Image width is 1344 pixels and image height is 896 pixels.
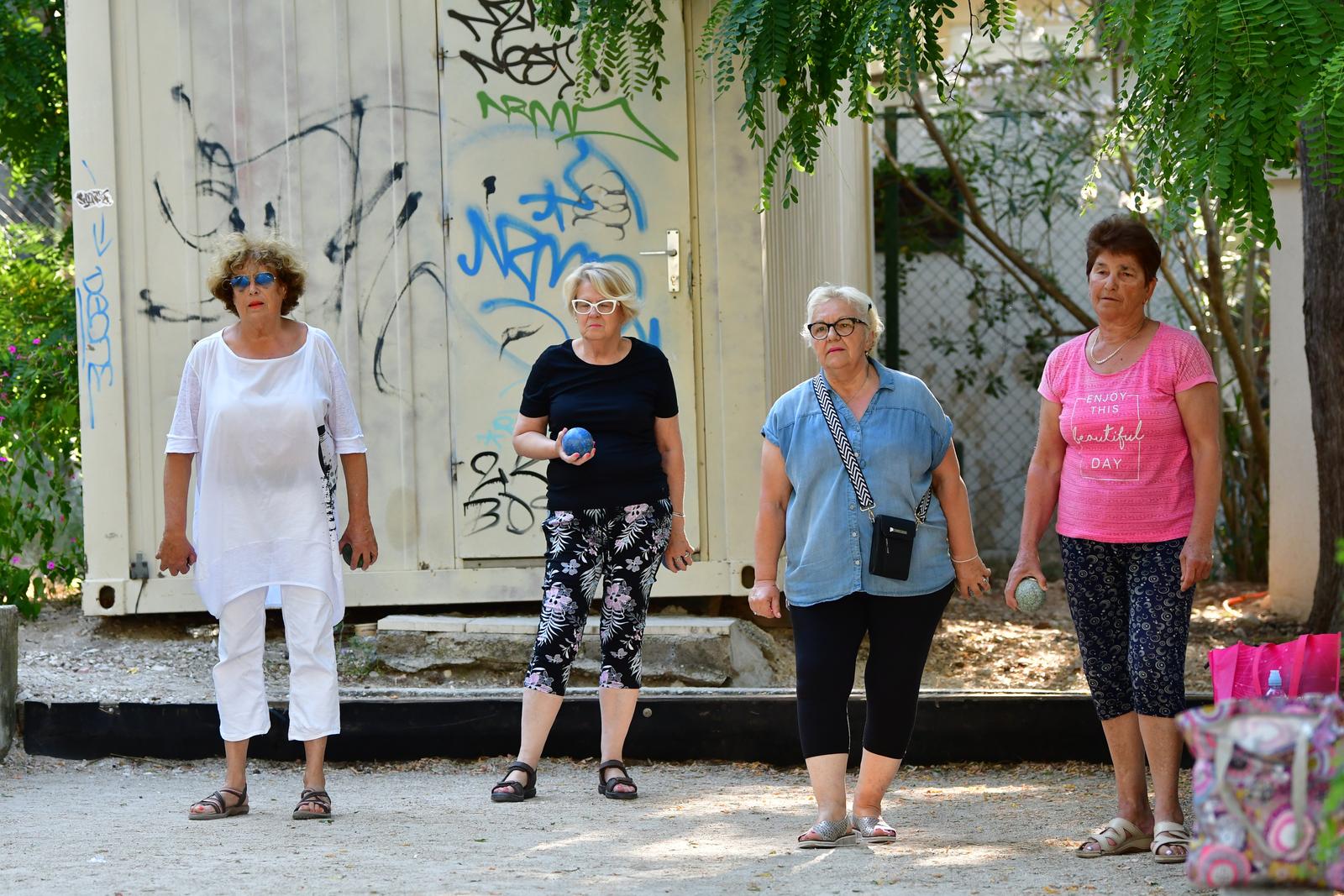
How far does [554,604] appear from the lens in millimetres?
4988

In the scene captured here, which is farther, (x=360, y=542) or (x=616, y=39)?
(x=616, y=39)

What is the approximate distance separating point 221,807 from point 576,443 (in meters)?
1.57

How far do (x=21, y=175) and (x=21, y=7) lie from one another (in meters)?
0.98

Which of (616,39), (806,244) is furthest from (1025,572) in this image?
(806,244)

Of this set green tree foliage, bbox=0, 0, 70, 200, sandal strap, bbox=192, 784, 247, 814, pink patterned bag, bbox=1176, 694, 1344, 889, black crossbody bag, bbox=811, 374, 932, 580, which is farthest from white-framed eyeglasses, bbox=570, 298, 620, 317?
green tree foliage, bbox=0, 0, 70, 200

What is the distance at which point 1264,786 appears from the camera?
104 inches

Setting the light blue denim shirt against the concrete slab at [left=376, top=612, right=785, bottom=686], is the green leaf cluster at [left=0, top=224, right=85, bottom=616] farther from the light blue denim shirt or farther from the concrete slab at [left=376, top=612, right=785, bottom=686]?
the light blue denim shirt

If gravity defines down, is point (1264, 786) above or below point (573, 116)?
below

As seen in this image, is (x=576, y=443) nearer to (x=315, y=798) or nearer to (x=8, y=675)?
(x=315, y=798)

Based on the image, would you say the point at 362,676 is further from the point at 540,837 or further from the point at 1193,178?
the point at 1193,178

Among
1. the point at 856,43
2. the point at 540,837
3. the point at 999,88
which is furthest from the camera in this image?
the point at 999,88

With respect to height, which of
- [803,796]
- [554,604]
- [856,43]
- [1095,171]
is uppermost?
[856,43]

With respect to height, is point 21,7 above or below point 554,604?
above

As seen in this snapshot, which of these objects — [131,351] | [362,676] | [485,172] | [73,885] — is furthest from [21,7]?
[73,885]
